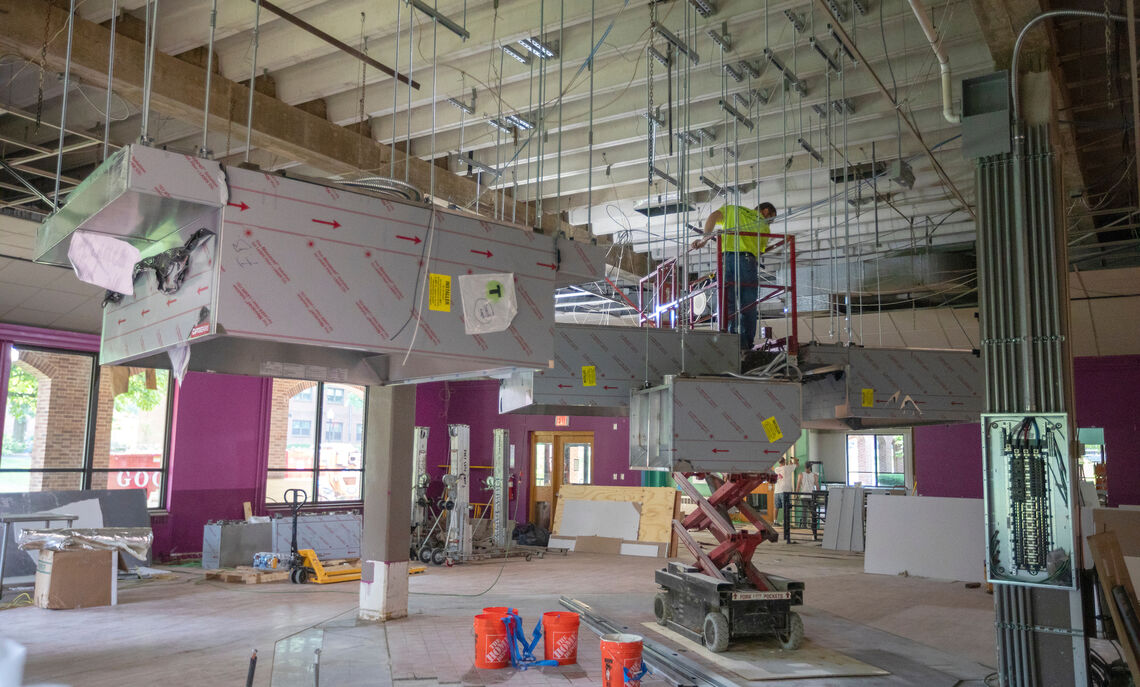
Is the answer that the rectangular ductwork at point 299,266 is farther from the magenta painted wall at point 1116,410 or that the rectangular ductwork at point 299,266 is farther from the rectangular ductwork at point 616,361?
the magenta painted wall at point 1116,410

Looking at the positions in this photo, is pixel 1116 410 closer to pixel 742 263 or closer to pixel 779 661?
pixel 742 263

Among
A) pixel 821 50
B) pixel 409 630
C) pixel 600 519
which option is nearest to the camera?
pixel 821 50

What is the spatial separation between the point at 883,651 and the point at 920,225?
721 centimetres

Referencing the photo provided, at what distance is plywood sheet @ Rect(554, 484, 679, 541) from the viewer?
56.5 ft

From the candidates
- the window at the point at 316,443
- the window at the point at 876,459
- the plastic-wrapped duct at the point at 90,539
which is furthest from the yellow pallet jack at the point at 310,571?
the window at the point at 876,459

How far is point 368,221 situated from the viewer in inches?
122

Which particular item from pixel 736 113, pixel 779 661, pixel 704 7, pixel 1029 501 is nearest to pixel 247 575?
pixel 779 661

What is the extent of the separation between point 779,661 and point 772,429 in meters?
2.58

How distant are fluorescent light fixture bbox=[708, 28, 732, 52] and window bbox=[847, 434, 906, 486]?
20.6 metres

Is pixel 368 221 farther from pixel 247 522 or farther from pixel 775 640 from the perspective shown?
pixel 247 522

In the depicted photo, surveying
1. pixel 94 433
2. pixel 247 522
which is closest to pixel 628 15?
pixel 247 522

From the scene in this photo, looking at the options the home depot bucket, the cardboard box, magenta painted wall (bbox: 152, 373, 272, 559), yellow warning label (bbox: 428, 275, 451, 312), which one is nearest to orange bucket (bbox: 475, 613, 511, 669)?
the home depot bucket

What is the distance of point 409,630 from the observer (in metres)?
8.95

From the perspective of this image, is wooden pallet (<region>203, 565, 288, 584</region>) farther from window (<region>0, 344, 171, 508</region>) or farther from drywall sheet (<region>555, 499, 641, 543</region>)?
drywall sheet (<region>555, 499, 641, 543</region>)
